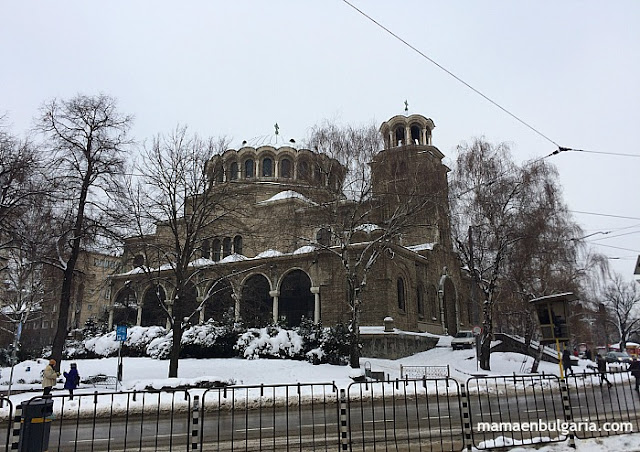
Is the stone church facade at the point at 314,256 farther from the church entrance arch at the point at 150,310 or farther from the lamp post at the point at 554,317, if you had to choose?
the lamp post at the point at 554,317

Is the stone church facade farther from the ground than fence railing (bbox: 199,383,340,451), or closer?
farther from the ground

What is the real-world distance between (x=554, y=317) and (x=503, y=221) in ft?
52.5

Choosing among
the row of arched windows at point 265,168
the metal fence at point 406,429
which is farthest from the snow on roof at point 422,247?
the metal fence at point 406,429

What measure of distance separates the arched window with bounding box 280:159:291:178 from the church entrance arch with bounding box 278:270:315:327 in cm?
1233

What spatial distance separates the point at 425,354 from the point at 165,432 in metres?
22.2

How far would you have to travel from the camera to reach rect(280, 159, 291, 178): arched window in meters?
43.1

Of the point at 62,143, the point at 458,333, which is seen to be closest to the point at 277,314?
the point at 458,333

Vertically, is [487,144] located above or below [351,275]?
above

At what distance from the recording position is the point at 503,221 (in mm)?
25281

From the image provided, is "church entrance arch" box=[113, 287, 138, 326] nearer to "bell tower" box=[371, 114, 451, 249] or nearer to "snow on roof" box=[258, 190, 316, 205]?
"snow on roof" box=[258, 190, 316, 205]

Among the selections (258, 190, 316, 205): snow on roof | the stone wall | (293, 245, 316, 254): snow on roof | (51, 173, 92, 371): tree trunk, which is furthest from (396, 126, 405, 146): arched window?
(51, 173, 92, 371): tree trunk

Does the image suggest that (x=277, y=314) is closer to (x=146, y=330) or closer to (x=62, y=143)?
(x=146, y=330)

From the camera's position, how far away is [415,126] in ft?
134

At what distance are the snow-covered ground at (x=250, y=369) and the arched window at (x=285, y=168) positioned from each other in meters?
19.5
